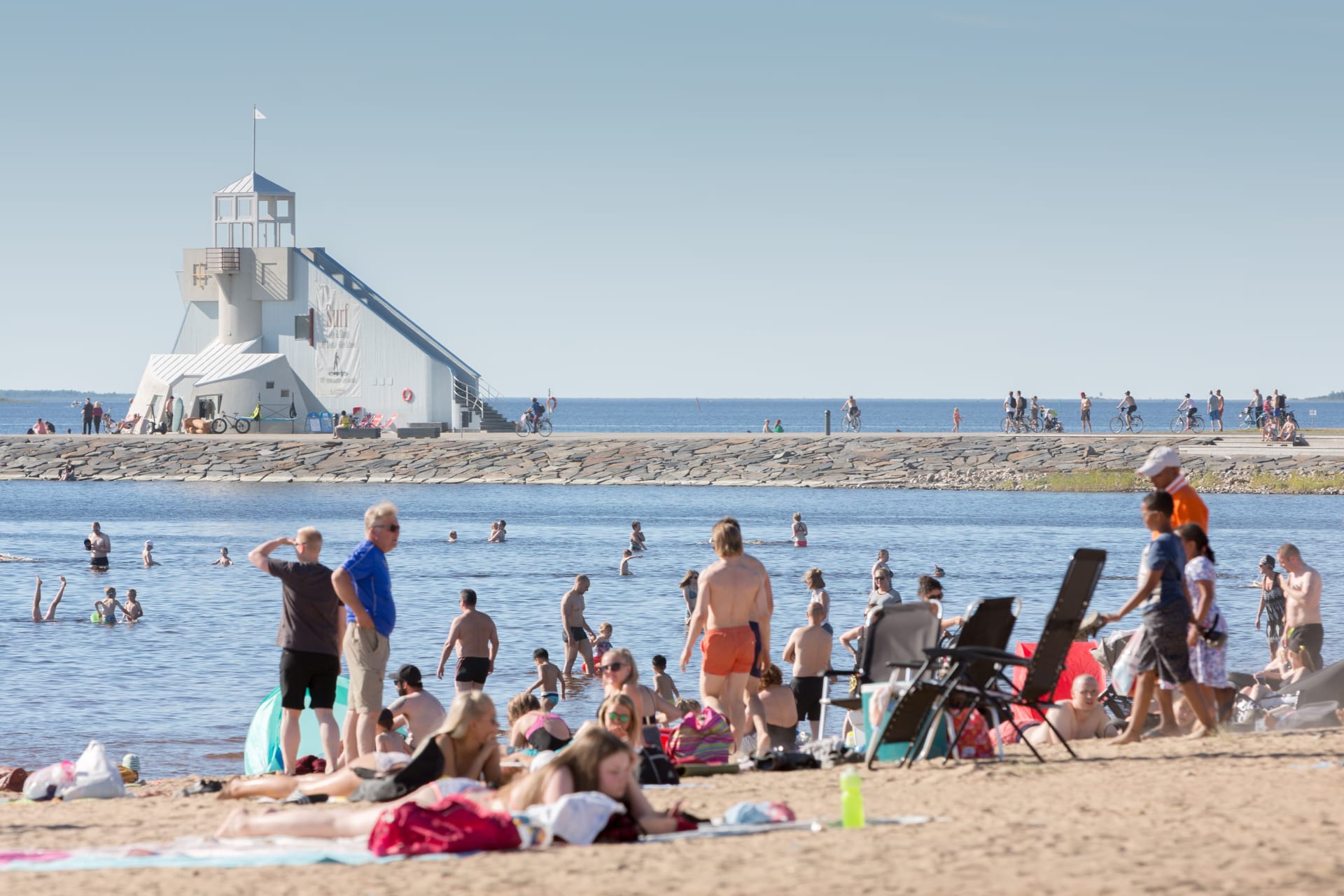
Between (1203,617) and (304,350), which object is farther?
(304,350)

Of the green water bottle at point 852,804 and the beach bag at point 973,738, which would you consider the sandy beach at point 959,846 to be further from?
the beach bag at point 973,738

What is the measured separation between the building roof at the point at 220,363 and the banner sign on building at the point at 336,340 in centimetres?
181

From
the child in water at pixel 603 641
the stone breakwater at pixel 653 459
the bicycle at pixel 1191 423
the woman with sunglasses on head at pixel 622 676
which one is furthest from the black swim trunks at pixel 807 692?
the bicycle at pixel 1191 423

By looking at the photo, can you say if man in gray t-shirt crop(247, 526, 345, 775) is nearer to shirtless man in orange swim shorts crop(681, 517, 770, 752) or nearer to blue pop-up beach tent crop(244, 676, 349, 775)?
blue pop-up beach tent crop(244, 676, 349, 775)

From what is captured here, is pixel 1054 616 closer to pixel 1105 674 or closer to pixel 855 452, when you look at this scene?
pixel 1105 674

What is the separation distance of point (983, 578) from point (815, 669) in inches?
680

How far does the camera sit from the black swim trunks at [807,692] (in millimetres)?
10625

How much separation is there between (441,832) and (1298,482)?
45139 mm

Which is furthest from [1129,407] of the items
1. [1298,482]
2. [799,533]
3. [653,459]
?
[799,533]

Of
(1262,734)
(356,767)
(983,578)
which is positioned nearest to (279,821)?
(356,767)

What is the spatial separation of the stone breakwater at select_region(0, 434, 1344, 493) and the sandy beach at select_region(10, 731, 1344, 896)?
4331 centimetres

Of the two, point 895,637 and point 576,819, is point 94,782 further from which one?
point 895,637

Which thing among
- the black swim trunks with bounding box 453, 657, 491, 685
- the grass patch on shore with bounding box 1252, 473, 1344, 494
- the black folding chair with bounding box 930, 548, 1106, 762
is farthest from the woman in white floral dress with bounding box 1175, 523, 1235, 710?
the grass patch on shore with bounding box 1252, 473, 1344, 494

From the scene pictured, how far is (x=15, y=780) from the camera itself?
397 inches
